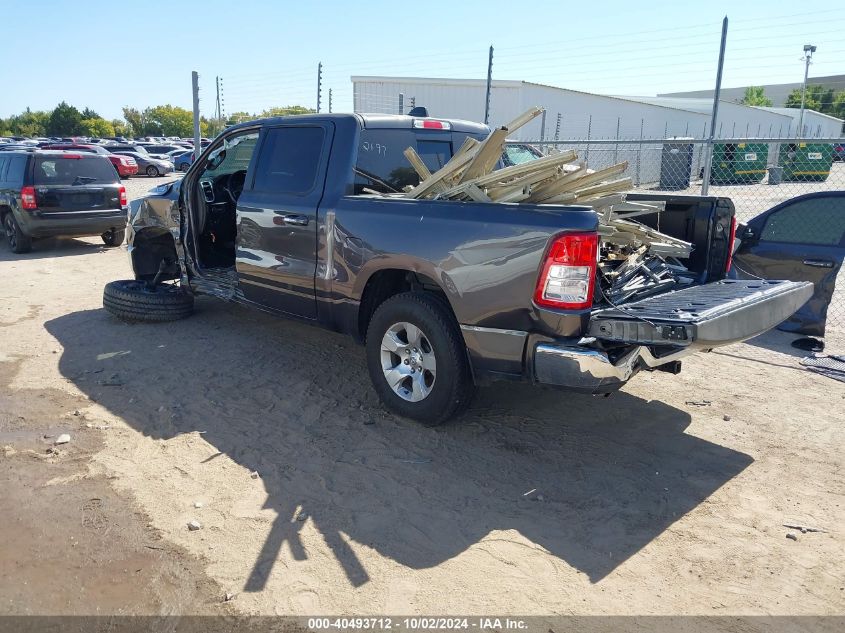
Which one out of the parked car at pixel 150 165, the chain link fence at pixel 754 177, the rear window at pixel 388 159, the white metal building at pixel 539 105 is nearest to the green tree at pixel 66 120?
the parked car at pixel 150 165

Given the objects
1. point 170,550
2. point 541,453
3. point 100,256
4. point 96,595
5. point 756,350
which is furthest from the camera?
point 100,256

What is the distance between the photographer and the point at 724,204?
4.94 metres

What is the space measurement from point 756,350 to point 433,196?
12.2ft

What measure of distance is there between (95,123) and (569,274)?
2828 inches

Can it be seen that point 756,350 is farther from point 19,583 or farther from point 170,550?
point 19,583

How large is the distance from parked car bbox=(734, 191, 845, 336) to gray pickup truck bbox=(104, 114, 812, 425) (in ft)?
6.84

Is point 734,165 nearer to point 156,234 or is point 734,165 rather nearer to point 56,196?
point 56,196

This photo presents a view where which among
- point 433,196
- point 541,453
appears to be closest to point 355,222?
point 433,196

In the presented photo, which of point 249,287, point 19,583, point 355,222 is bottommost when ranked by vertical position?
point 19,583

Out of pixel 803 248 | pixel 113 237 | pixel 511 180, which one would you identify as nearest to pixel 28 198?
pixel 113 237

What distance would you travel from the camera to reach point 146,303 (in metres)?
6.85

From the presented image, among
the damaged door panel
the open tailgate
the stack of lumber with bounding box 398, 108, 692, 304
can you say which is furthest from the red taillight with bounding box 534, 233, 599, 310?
the damaged door panel

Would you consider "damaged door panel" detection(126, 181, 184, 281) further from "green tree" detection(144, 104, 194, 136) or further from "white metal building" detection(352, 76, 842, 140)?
"green tree" detection(144, 104, 194, 136)

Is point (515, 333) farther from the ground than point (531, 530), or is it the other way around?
point (515, 333)
